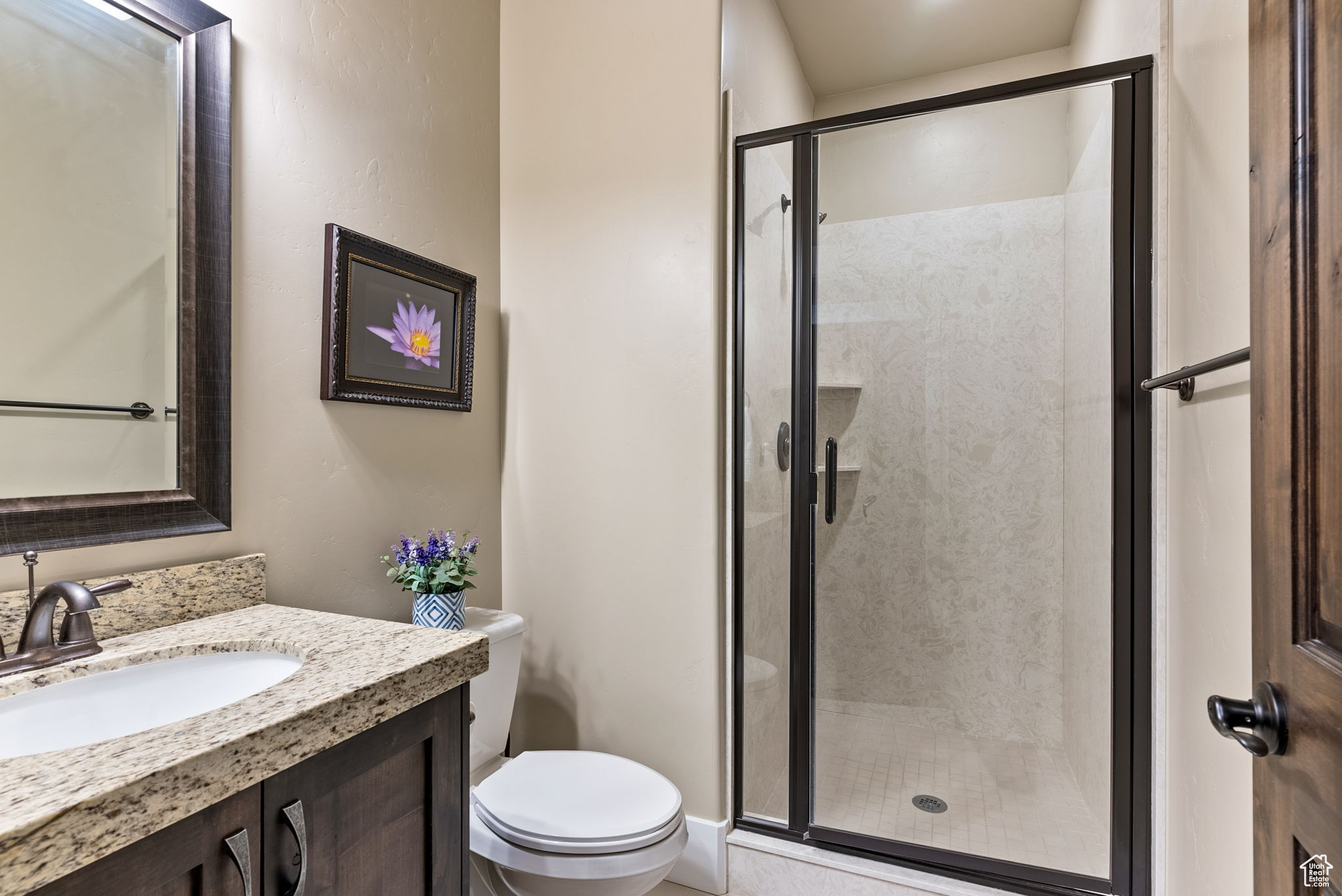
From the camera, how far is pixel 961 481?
1.73m

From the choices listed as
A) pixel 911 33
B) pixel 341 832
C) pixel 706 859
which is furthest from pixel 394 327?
pixel 911 33

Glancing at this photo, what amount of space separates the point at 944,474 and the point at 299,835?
158cm

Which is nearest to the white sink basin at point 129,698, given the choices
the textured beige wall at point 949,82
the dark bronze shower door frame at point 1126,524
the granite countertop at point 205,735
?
the granite countertop at point 205,735

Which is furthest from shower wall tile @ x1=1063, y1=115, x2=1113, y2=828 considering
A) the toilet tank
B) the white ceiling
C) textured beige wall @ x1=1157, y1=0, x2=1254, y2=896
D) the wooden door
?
the toilet tank

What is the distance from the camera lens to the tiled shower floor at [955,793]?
5.05 feet

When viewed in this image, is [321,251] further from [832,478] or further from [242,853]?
[832,478]

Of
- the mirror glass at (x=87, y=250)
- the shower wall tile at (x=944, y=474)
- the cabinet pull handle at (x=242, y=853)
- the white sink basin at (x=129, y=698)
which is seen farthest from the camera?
the shower wall tile at (x=944, y=474)

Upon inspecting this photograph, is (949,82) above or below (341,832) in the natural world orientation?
above

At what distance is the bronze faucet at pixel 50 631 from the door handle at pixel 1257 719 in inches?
51.1

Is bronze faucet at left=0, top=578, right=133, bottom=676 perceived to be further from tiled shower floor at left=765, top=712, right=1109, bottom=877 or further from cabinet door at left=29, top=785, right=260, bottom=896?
tiled shower floor at left=765, top=712, right=1109, bottom=877

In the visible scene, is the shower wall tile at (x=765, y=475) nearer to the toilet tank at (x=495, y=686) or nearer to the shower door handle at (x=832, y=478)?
the shower door handle at (x=832, y=478)

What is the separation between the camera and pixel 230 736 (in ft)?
2.05

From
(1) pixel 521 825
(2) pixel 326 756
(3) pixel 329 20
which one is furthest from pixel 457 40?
(1) pixel 521 825

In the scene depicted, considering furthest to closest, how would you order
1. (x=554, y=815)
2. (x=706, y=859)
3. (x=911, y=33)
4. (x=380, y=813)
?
1. (x=911, y=33)
2. (x=706, y=859)
3. (x=554, y=815)
4. (x=380, y=813)
